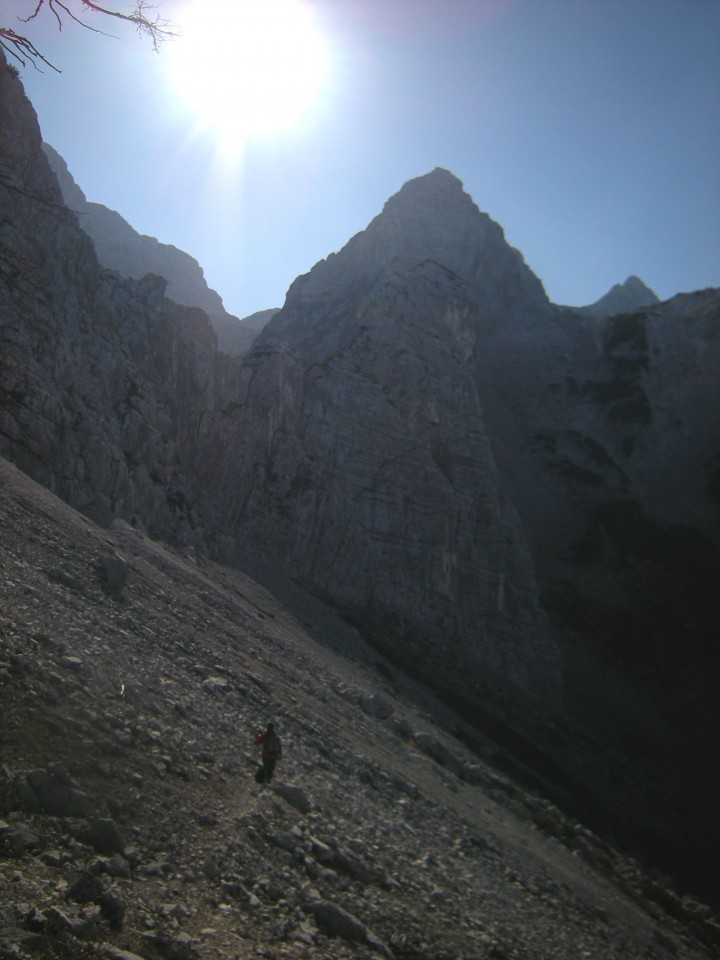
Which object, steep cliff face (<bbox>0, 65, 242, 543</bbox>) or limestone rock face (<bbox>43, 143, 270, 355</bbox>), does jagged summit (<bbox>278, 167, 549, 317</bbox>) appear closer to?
limestone rock face (<bbox>43, 143, 270, 355</bbox>)

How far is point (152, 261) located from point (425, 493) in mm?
97397

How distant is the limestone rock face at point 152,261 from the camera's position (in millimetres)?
124000

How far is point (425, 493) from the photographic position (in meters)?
62.1

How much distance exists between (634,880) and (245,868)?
2742 centimetres

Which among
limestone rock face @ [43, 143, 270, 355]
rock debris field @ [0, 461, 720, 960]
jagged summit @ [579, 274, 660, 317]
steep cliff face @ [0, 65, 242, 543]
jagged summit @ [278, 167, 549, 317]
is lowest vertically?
rock debris field @ [0, 461, 720, 960]

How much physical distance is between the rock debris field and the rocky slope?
414 inches

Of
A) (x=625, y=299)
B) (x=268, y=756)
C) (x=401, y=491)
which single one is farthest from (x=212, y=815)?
(x=625, y=299)

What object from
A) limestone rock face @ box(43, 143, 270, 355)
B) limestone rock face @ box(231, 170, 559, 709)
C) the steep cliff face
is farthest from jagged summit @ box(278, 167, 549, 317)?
the steep cliff face

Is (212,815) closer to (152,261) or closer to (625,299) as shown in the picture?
(152,261)

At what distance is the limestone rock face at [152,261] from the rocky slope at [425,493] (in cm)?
3836

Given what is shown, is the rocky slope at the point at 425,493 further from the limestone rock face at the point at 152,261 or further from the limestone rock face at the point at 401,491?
the limestone rock face at the point at 152,261

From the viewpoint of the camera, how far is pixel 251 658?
80.2 feet

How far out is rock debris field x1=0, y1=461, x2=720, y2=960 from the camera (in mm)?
7285

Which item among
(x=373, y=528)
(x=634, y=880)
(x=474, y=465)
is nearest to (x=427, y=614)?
(x=373, y=528)
